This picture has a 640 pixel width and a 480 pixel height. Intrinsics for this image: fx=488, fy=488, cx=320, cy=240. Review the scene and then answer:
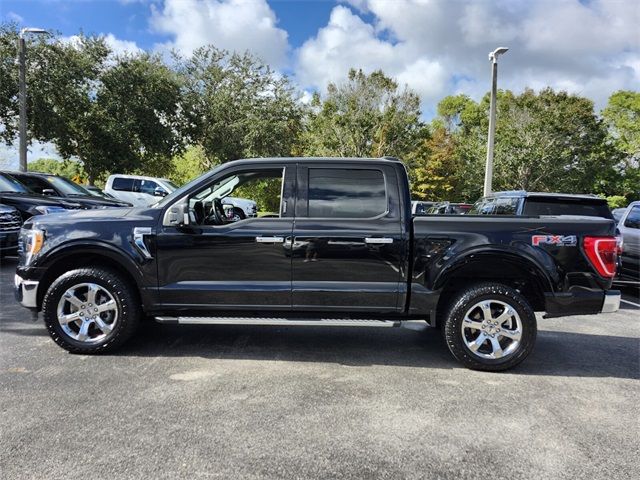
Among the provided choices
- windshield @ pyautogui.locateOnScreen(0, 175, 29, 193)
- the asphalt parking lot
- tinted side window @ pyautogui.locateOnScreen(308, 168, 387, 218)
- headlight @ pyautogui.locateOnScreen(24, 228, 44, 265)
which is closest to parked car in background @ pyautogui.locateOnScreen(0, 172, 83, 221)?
windshield @ pyautogui.locateOnScreen(0, 175, 29, 193)

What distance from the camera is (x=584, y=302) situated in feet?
14.7

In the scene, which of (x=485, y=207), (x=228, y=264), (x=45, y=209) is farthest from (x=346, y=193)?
(x=45, y=209)

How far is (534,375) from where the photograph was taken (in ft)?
14.7

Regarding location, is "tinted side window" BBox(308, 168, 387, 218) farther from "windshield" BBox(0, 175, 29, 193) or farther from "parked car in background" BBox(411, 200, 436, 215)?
"windshield" BBox(0, 175, 29, 193)

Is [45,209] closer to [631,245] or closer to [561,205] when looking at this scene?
[561,205]

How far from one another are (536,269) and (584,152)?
1283 inches

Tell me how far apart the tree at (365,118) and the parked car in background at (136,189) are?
11.0 meters

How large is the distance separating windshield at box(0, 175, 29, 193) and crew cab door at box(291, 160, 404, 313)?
9.01 m

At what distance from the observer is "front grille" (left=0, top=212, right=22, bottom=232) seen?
8.84m

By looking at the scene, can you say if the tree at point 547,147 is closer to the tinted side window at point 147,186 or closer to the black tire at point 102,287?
the tinted side window at point 147,186

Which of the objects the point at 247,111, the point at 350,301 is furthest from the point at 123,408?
the point at 247,111

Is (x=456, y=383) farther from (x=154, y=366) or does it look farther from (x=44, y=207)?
(x=44, y=207)

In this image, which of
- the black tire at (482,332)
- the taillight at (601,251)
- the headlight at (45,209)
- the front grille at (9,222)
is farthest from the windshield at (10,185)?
the taillight at (601,251)

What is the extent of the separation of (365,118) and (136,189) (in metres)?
13.1
